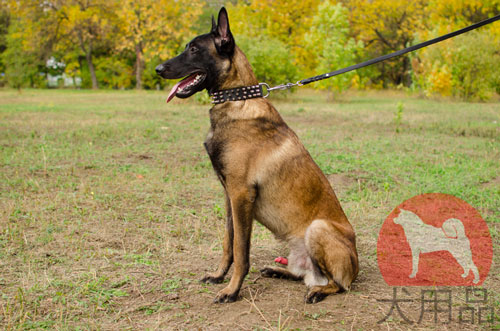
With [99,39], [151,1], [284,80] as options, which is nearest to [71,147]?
[284,80]

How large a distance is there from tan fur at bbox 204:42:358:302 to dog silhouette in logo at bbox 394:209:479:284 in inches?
35.3

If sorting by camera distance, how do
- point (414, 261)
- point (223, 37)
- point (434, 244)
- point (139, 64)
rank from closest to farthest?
1. point (223, 37)
2. point (414, 261)
3. point (434, 244)
4. point (139, 64)

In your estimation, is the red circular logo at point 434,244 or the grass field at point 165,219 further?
the red circular logo at point 434,244

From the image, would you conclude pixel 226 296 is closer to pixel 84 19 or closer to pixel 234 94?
pixel 234 94

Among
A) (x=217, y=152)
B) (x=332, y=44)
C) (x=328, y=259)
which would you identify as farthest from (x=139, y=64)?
(x=328, y=259)

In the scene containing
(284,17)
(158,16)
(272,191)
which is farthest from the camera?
(284,17)

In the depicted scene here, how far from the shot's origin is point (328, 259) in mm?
3172

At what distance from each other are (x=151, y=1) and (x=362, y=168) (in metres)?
23.8

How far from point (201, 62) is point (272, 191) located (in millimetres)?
1015

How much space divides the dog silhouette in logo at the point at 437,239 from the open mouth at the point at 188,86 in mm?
2241

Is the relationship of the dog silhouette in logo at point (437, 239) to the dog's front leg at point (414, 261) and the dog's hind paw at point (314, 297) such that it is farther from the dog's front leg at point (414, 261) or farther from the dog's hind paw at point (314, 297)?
the dog's hind paw at point (314, 297)

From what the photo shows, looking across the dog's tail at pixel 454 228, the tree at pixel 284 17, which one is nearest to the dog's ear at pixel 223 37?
the dog's tail at pixel 454 228

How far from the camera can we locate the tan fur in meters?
3.11

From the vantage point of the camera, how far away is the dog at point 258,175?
3109 mm
